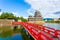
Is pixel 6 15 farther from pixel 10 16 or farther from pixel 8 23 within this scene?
pixel 8 23

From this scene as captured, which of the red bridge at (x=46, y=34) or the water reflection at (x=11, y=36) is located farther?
the water reflection at (x=11, y=36)

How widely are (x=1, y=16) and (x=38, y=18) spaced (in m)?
59.8

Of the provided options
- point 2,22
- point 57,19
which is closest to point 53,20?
point 57,19

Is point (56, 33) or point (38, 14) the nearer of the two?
point (56, 33)

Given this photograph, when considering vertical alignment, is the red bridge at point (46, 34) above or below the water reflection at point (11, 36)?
above

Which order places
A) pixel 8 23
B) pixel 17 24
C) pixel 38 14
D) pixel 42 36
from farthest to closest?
pixel 38 14 < pixel 8 23 < pixel 17 24 < pixel 42 36

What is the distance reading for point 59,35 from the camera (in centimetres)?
1664

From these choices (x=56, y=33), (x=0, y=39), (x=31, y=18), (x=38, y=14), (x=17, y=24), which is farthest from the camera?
(x=38, y=14)

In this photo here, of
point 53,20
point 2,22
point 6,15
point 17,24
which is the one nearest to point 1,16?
point 6,15

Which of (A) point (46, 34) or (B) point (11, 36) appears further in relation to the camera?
(B) point (11, 36)

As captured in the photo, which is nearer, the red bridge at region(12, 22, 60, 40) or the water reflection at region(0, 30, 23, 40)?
the red bridge at region(12, 22, 60, 40)

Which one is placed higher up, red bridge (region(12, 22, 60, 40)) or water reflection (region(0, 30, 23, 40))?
red bridge (region(12, 22, 60, 40))

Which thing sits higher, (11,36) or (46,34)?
(46,34)

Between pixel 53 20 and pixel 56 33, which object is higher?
pixel 56 33
